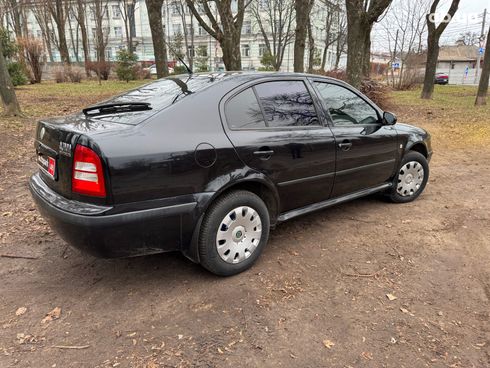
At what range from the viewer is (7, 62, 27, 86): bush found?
19328 mm

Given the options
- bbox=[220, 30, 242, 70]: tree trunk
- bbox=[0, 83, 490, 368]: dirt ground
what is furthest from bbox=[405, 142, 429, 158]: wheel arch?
bbox=[220, 30, 242, 70]: tree trunk

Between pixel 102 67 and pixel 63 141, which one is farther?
pixel 102 67

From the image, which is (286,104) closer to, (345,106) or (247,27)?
(345,106)

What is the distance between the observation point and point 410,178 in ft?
16.1

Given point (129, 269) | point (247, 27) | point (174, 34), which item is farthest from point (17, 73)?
point (247, 27)

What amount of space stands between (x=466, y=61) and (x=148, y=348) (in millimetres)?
82673

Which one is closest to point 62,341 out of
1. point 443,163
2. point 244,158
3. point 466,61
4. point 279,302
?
point 279,302

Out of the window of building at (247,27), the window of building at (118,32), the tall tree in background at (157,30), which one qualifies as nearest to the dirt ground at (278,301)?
the tall tree in background at (157,30)

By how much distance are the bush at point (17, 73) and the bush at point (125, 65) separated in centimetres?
652

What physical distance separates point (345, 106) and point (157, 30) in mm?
10736

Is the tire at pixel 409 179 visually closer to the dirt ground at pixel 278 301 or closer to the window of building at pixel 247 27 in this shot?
the dirt ground at pixel 278 301

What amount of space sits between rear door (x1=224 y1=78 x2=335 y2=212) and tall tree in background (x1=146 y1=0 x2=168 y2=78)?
35.0ft

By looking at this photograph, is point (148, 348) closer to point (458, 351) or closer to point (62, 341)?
point (62, 341)

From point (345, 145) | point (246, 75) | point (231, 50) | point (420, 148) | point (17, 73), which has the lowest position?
point (420, 148)
